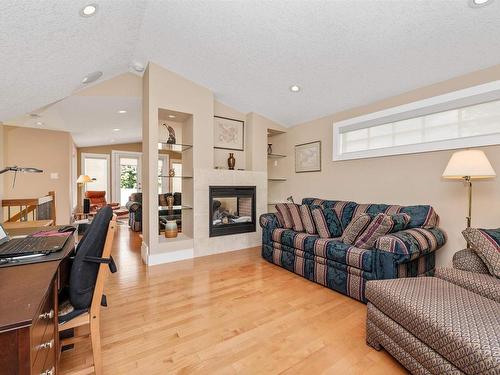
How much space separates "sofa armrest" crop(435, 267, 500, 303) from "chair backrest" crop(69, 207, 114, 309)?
230 centimetres

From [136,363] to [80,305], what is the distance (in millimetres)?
550

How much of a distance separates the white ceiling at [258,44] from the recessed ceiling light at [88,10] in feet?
0.16

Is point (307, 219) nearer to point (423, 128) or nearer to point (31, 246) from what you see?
point (423, 128)

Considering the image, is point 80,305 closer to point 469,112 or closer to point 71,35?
point 71,35

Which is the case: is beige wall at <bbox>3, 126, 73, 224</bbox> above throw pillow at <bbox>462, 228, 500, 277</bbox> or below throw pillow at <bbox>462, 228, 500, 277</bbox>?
above

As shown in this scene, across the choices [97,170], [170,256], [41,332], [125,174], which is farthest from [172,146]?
[97,170]

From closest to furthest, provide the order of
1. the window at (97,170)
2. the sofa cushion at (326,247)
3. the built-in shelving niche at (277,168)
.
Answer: the sofa cushion at (326,247) → the built-in shelving niche at (277,168) → the window at (97,170)

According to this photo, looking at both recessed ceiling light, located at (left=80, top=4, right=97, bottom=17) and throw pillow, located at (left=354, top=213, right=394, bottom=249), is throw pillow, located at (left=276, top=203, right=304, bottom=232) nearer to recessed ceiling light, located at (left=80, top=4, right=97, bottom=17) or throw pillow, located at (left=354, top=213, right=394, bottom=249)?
throw pillow, located at (left=354, top=213, right=394, bottom=249)

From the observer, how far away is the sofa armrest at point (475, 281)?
1.51 m

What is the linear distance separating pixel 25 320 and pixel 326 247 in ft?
7.94

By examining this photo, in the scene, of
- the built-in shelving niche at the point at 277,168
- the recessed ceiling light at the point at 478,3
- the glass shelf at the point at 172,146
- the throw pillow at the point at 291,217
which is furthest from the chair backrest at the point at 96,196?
the recessed ceiling light at the point at 478,3

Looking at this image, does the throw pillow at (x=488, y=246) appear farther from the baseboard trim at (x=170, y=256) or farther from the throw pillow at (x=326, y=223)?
the baseboard trim at (x=170, y=256)

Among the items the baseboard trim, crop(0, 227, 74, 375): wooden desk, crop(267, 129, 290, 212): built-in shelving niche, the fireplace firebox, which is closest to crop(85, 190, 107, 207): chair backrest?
the baseboard trim

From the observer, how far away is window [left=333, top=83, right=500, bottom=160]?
2.41 metres
